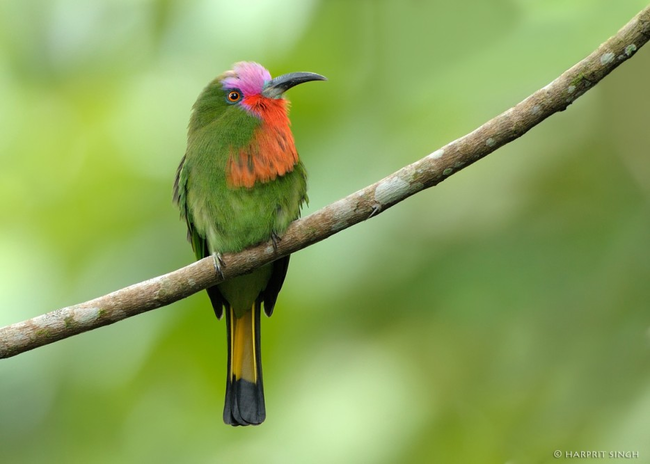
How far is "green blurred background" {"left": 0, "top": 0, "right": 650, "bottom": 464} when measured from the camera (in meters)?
3.74

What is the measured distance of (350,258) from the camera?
390 centimetres

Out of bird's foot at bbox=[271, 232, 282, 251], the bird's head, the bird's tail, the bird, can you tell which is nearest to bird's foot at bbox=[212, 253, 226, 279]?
the bird

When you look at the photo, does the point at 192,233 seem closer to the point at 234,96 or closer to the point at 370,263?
the point at 234,96

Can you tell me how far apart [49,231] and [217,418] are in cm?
106

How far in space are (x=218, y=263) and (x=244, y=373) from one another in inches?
25.1

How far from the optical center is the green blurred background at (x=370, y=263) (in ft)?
12.3

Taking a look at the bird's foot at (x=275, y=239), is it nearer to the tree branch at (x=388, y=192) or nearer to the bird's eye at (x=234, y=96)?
the tree branch at (x=388, y=192)

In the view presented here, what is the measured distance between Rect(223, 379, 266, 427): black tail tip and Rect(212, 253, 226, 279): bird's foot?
62 centimetres

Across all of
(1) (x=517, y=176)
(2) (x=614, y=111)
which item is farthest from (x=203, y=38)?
(2) (x=614, y=111)

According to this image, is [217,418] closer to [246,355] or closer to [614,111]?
[246,355]

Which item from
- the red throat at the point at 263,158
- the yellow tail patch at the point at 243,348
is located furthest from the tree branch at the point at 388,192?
the yellow tail patch at the point at 243,348

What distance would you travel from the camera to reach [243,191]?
3.52m

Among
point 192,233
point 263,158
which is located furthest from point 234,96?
point 192,233

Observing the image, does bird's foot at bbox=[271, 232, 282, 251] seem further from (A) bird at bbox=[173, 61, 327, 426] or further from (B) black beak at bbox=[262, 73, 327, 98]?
(B) black beak at bbox=[262, 73, 327, 98]
